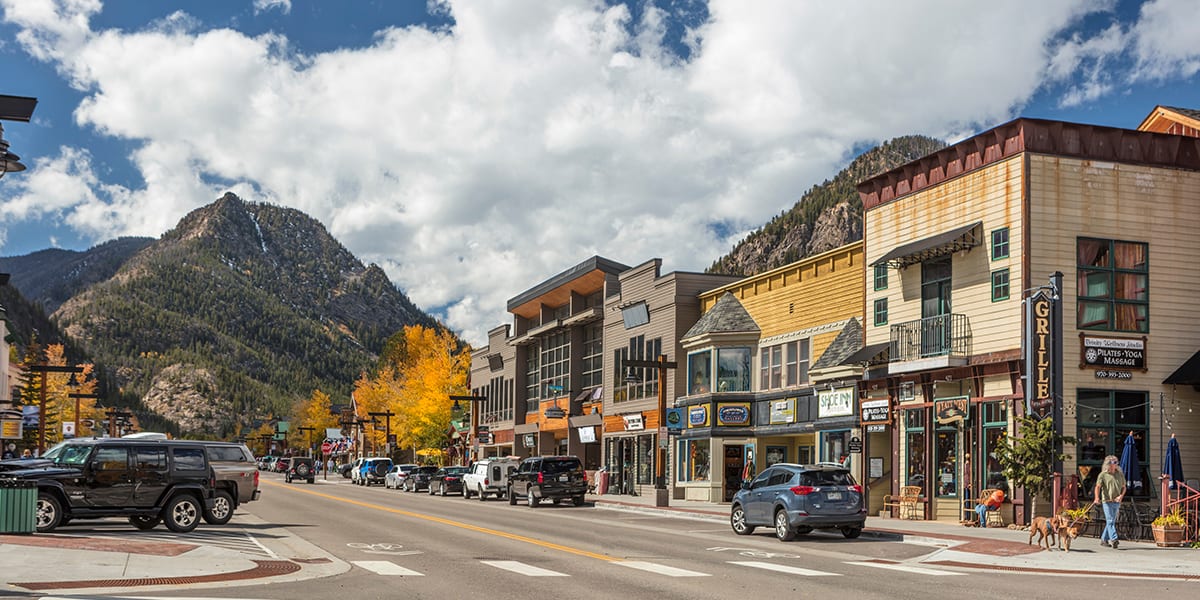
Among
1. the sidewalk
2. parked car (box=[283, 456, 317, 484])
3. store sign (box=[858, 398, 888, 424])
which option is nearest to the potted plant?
the sidewalk

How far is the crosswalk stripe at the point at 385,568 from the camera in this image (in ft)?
58.9

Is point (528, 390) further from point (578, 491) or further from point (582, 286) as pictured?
point (578, 491)

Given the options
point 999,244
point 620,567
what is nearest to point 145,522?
point 620,567

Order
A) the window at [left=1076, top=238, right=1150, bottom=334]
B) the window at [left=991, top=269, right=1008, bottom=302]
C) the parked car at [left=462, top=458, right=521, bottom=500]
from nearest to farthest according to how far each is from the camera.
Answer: the window at [left=1076, top=238, right=1150, bottom=334] → the window at [left=991, top=269, right=1008, bottom=302] → the parked car at [left=462, top=458, right=521, bottom=500]

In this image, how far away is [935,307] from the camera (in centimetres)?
3369

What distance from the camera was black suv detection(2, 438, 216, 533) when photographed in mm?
23766

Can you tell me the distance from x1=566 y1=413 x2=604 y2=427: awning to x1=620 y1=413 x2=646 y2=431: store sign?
14.0ft

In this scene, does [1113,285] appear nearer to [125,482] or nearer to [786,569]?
[786,569]

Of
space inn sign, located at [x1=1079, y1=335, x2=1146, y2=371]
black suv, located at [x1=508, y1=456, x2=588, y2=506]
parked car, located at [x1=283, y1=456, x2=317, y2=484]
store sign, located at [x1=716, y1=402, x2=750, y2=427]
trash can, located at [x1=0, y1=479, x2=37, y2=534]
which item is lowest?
parked car, located at [x1=283, y1=456, x2=317, y2=484]

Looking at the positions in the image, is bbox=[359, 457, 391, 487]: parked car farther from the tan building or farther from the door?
the tan building

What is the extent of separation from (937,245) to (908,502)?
7.37 meters

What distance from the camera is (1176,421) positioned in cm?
2973

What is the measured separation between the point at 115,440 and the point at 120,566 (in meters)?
8.20

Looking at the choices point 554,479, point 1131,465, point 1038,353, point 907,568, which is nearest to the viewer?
point 907,568
